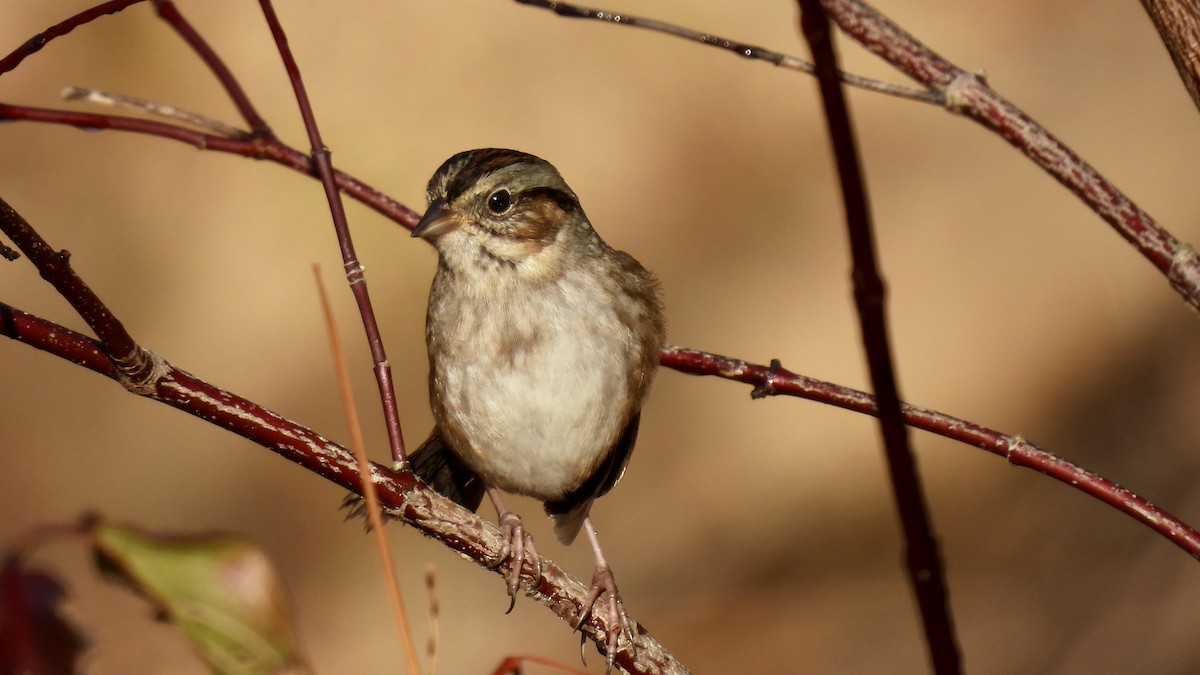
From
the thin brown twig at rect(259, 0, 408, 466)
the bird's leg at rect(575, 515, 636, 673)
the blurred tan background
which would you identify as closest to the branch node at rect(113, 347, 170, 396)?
the thin brown twig at rect(259, 0, 408, 466)

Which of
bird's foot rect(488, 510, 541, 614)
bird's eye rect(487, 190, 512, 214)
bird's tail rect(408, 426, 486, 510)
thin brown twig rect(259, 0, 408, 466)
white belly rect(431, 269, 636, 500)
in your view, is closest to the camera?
thin brown twig rect(259, 0, 408, 466)

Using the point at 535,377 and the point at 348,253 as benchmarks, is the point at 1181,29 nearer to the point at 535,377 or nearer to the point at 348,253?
the point at 348,253

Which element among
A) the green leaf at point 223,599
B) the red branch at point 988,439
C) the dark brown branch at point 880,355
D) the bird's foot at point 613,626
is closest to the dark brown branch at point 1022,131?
the red branch at point 988,439

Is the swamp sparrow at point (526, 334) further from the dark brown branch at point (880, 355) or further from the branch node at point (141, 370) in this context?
the dark brown branch at point (880, 355)

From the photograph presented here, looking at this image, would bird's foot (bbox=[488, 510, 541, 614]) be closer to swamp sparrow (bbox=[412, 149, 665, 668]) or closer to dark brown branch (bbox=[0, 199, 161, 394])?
swamp sparrow (bbox=[412, 149, 665, 668])

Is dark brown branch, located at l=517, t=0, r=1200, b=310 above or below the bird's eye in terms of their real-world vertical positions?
below

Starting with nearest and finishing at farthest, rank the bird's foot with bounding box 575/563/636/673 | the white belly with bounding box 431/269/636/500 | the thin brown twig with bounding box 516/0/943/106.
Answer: the thin brown twig with bounding box 516/0/943/106 → the bird's foot with bounding box 575/563/636/673 → the white belly with bounding box 431/269/636/500
